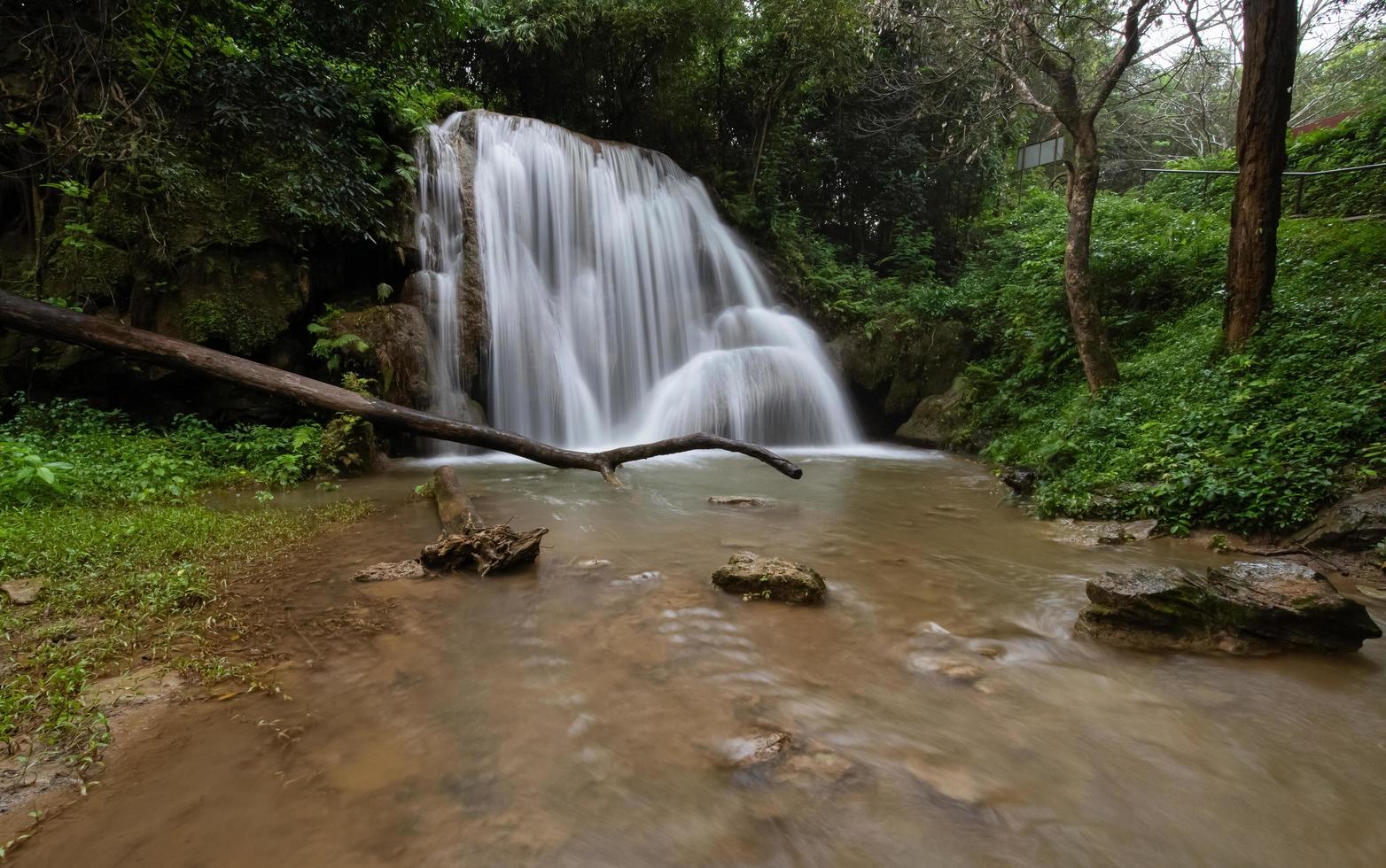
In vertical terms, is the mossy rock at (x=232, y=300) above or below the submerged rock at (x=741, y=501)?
above

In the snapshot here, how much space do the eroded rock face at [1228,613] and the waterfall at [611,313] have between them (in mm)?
7975

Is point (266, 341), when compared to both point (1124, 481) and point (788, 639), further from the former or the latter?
point (1124, 481)

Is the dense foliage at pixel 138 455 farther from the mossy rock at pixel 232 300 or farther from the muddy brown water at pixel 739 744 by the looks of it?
the muddy brown water at pixel 739 744

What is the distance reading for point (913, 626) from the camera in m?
3.08

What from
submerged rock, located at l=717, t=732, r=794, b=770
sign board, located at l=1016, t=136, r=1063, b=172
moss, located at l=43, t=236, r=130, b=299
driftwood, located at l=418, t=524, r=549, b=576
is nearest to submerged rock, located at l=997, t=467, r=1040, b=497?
driftwood, located at l=418, t=524, r=549, b=576

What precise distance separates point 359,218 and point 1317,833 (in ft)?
29.5

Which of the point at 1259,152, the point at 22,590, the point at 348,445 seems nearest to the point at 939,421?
the point at 1259,152

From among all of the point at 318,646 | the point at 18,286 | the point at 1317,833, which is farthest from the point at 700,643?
the point at 18,286

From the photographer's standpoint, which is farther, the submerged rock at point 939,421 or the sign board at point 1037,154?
the sign board at point 1037,154

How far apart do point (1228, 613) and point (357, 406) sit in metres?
6.03

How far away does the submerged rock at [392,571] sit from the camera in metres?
3.48

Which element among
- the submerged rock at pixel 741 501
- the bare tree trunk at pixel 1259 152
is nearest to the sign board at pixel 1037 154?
the bare tree trunk at pixel 1259 152

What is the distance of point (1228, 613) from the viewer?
285 centimetres

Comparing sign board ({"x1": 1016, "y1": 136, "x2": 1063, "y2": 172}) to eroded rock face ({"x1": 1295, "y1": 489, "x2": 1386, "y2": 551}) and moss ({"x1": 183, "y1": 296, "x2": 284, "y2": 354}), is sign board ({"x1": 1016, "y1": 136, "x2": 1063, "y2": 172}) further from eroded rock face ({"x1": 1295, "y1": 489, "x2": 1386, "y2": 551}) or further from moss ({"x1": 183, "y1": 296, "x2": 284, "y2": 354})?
moss ({"x1": 183, "y1": 296, "x2": 284, "y2": 354})
